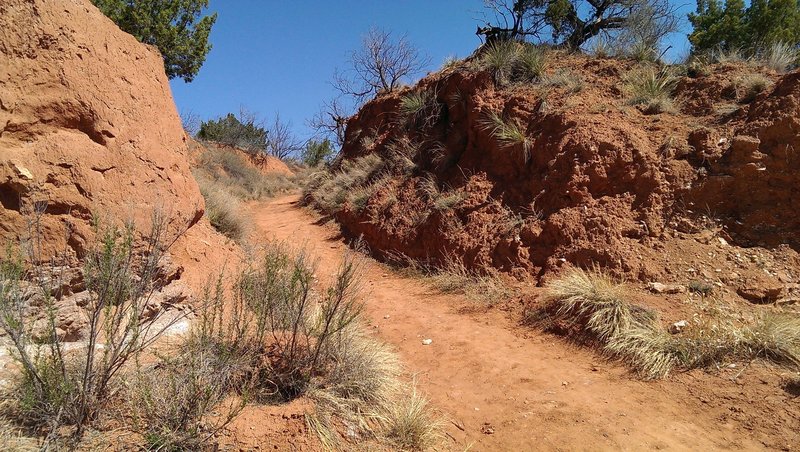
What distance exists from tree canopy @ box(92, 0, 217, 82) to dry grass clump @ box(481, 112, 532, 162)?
1119cm

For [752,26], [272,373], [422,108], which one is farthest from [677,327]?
[752,26]

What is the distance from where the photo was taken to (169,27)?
1566 centimetres

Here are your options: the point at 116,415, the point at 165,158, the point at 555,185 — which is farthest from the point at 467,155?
the point at 116,415

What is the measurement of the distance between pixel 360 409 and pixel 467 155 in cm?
632

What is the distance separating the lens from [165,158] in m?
4.61

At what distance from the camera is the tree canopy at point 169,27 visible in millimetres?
14344

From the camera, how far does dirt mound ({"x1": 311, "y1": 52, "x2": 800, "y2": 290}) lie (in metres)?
5.65

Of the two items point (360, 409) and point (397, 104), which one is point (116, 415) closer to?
point (360, 409)

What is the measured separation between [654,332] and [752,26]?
402 inches

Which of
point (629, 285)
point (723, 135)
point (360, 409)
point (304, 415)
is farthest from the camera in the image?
point (723, 135)

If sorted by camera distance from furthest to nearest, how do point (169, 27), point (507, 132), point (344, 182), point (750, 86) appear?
point (169, 27) < point (344, 182) < point (507, 132) < point (750, 86)

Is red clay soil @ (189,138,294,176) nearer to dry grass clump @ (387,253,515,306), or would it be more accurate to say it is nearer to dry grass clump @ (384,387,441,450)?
dry grass clump @ (387,253,515,306)

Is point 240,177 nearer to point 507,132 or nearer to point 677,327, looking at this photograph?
point 507,132

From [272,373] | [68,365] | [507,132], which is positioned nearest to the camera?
[68,365]
